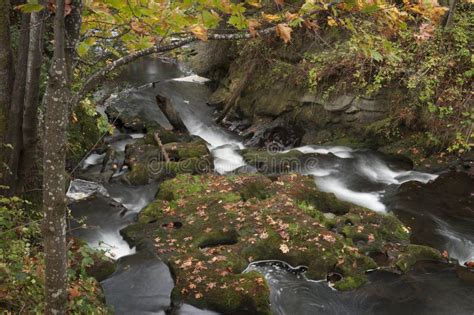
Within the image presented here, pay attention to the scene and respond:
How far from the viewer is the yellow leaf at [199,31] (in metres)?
2.94

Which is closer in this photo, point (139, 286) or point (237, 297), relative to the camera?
point (237, 297)

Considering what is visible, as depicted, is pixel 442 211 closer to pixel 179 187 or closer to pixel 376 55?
pixel 179 187

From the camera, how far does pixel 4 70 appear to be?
5.20m

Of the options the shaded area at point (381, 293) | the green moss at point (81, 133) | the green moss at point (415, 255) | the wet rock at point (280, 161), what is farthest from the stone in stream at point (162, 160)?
the green moss at point (415, 255)

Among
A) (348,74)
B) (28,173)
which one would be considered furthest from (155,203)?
(348,74)

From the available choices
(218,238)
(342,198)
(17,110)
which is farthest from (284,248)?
(17,110)

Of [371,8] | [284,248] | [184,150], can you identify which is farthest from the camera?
[184,150]

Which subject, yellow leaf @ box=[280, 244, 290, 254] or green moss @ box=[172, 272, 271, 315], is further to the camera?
yellow leaf @ box=[280, 244, 290, 254]

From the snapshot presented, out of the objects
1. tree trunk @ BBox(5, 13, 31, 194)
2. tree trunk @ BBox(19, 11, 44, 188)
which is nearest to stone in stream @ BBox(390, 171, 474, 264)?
tree trunk @ BBox(19, 11, 44, 188)

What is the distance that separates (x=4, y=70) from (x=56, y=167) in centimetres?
316

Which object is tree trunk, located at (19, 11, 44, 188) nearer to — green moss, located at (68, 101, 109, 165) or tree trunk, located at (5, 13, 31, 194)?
tree trunk, located at (5, 13, 31, 194)

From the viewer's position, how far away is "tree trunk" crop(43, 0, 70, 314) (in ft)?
8.62

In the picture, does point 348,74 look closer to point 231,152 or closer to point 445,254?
point 231,152

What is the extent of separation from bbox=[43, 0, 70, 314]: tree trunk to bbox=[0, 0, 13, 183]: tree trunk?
9.25ft
